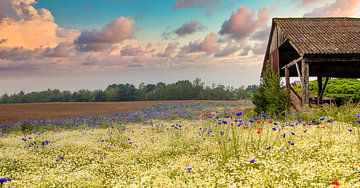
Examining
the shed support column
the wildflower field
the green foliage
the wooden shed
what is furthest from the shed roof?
the wildflower field

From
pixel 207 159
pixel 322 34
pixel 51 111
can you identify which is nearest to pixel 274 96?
pixel 322 34

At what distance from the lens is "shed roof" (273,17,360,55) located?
15.8 meters

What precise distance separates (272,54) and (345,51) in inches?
225

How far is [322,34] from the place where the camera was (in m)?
17.6

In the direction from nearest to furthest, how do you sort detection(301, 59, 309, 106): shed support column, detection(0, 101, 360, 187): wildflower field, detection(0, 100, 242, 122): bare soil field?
detection(0, 101, 360, 187): wildflower field → detection(301, 59, 309, 106): shed support column → detection(0, 100, 242, 122): bare soil field

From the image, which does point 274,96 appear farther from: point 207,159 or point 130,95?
point 130,95

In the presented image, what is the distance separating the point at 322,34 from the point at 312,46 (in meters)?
2.33

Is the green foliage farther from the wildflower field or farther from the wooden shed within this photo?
the wildflower field

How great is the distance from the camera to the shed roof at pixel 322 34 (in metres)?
15.8

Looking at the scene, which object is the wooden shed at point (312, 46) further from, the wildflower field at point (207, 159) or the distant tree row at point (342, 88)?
the distant tree row at point (342, 88)

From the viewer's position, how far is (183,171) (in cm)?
606

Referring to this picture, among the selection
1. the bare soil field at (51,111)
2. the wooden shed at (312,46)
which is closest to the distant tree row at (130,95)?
the bare soil field at (51,111)

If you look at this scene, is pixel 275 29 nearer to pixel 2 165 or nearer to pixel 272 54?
pixel 272 54

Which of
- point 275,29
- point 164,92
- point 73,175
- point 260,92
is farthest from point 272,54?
point 164,92
